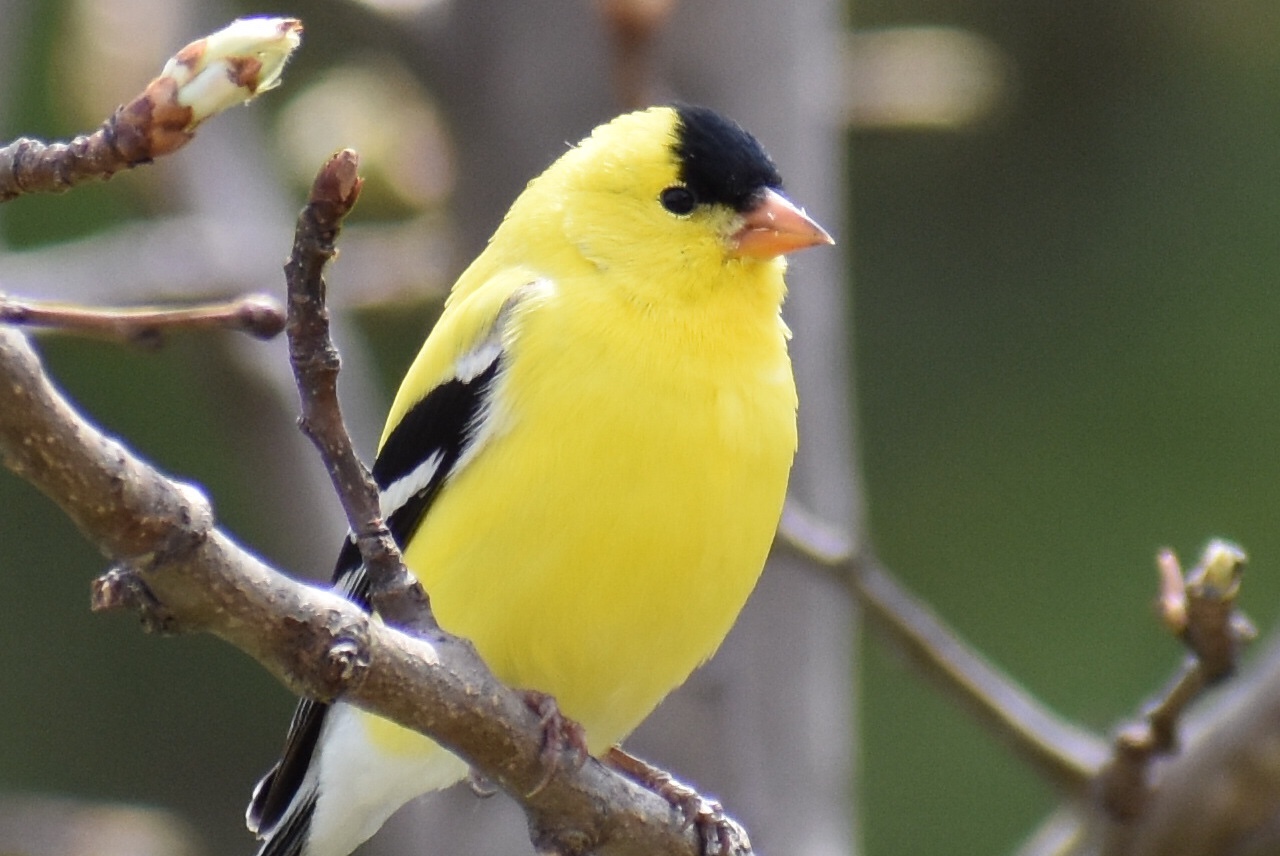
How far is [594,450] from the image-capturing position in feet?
8.45

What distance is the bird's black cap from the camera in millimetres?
3111

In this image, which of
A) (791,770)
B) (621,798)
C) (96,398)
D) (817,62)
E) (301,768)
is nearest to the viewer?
(621,798)

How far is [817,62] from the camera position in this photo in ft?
13.9

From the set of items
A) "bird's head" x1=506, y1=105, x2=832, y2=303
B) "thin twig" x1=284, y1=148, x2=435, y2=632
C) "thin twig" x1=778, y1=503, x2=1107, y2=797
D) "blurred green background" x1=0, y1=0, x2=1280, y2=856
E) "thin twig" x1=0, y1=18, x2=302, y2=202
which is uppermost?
"thin twig" x1=0, y1=18, x2=302, y2=202

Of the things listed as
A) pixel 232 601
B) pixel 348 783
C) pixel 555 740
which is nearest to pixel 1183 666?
pixel 555 740

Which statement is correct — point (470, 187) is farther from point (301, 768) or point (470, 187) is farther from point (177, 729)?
point (177, 729)

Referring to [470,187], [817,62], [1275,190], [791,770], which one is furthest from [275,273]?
[1275,190]

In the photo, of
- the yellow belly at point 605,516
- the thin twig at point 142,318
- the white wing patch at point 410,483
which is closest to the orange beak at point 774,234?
the yellow belly at point 605,516

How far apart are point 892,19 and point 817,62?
3.50m

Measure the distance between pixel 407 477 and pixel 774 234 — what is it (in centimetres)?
75

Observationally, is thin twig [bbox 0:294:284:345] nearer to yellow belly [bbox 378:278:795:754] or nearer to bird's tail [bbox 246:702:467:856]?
yellow belly [bbox 378:278:795:754]

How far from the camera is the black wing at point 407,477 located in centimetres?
278

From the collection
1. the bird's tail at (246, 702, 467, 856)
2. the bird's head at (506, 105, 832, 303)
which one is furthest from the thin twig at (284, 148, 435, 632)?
the bird's head at (506, 105, 832, 303)

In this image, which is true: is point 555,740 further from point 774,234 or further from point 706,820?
point 774,234
